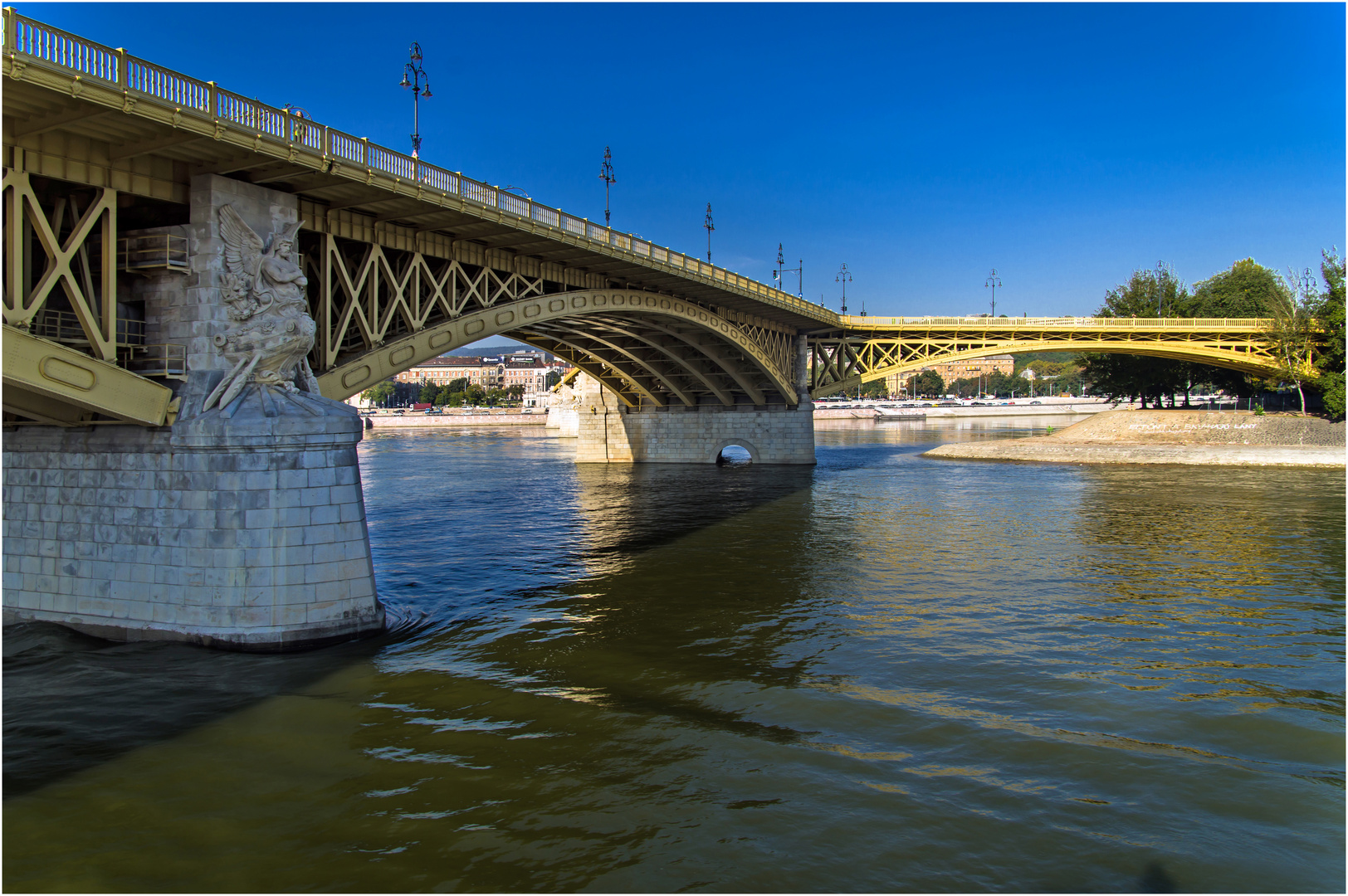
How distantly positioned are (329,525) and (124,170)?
7073mm

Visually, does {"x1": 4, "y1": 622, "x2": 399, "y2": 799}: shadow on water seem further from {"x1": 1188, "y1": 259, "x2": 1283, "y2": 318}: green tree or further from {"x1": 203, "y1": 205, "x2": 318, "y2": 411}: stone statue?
{"x1": 1188, "y1": 259, "x2": 1283, "y2": 318}: green tree

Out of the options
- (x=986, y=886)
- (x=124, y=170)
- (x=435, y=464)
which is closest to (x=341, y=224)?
(x=124, y=170)

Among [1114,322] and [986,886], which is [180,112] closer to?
[986,886]

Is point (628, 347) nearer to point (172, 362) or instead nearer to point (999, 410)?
point (172, 362)

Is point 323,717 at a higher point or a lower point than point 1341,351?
lower

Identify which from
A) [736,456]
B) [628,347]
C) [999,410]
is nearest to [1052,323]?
[736,456]

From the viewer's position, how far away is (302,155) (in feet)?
53.5

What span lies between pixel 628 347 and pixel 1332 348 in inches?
1789

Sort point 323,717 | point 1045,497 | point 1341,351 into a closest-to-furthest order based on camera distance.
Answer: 1. point 323,717
2. point 1045,497
3. point 1341,351

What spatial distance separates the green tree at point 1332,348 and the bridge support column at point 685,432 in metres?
31.4

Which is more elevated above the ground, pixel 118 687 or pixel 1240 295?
pixel 1240 295

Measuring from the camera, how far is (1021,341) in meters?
60.1

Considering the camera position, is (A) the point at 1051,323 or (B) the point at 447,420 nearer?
(A) the point at 1051,323

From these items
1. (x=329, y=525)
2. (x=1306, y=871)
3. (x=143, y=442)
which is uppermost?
(x=143, y=442)
